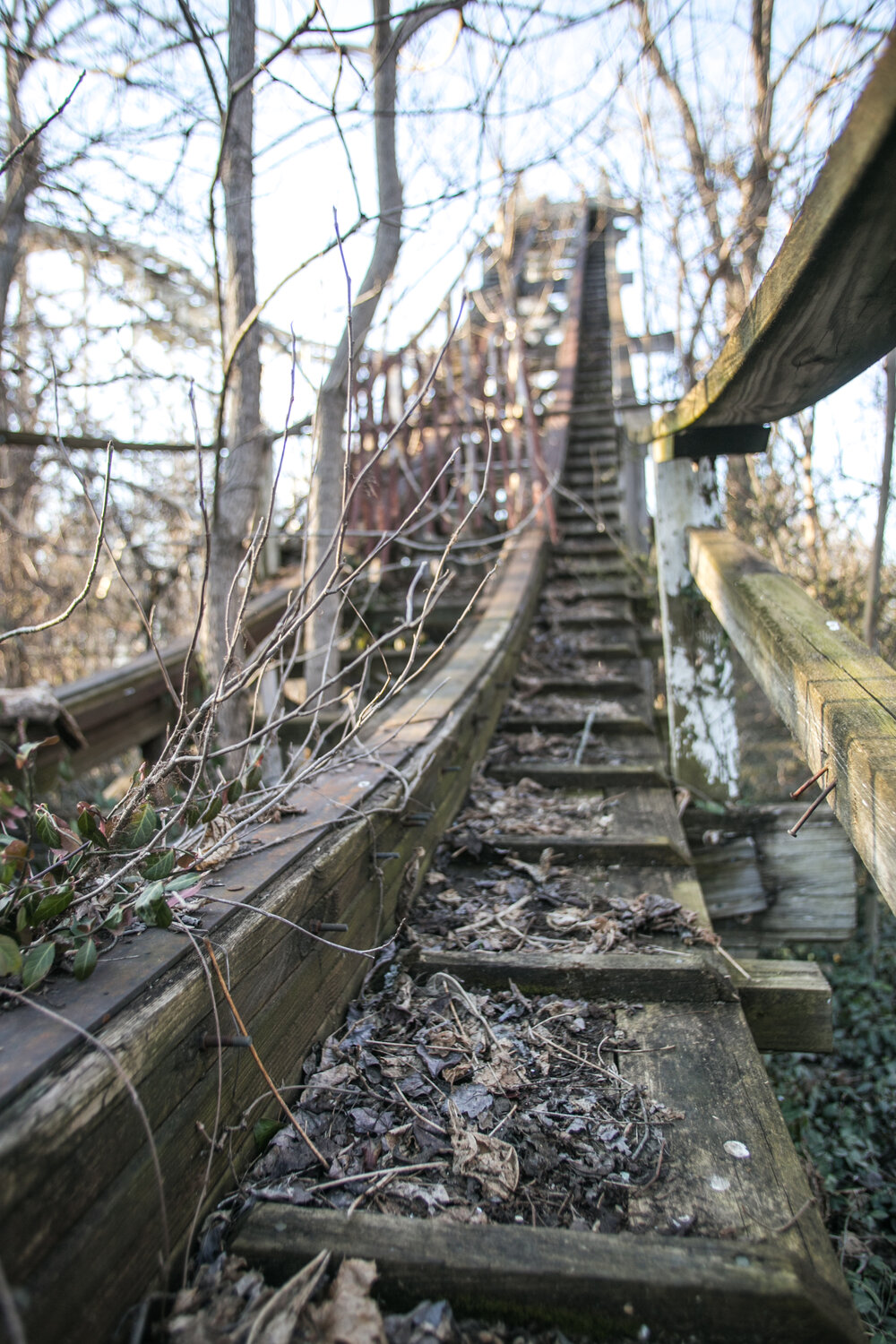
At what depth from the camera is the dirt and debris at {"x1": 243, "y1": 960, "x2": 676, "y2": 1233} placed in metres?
1.30

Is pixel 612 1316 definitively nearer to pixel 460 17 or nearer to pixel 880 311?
pixel 880 311

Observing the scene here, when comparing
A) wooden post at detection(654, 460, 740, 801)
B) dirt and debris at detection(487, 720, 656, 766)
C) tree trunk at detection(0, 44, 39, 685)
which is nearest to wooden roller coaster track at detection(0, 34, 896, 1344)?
wooden post at detection(654, 460, 740, 801)

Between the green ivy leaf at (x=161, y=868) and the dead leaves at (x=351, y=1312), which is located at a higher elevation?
the green ivy leaf at (x=161, y=868)

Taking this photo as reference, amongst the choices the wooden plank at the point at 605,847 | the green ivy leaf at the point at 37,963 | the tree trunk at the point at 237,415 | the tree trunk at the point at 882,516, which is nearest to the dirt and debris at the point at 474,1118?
the green ivy leaf at the point at 37,963

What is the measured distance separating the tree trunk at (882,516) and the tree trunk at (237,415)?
3.11 meters

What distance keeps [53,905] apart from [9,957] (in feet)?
0.49

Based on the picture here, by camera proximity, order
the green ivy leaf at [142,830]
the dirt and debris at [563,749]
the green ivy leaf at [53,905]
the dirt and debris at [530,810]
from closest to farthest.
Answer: the green ivy leaf at [53,905]
the green ivy leaf at [142,830]
the dirt and debris at [530,810]
the dirt and debris at [563,749]

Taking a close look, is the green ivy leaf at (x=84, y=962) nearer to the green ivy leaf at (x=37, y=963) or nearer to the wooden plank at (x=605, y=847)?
the green ivy leaf at (x=37, y=963)

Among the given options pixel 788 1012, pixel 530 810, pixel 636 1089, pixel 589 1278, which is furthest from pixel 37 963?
pixel 530 810

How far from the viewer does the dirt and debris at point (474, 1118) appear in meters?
1.30

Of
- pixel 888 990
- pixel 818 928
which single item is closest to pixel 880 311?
pixel 818 928

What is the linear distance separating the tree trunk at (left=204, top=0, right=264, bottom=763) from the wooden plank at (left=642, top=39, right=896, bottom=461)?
2.02 meters

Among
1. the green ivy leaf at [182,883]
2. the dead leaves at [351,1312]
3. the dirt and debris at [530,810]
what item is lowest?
the dirt and debris at [530,810]

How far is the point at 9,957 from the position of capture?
1.17 m
